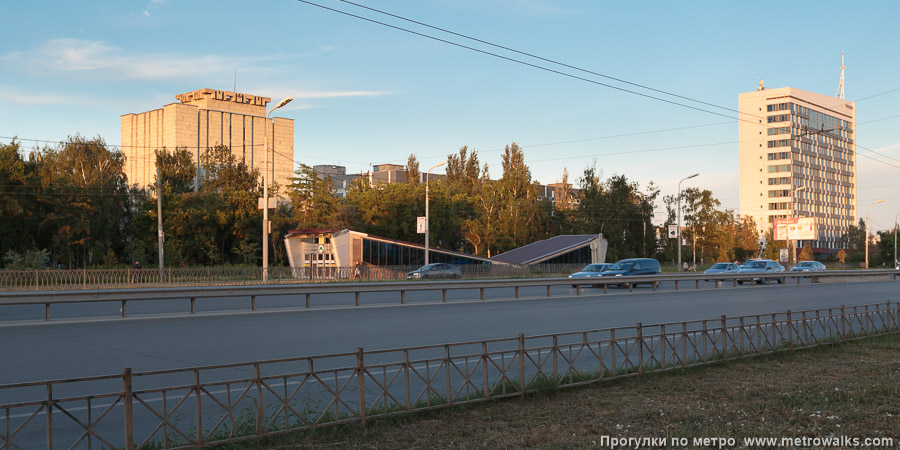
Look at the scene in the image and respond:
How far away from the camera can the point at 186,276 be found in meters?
42.8

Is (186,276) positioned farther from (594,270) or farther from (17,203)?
(594,270)

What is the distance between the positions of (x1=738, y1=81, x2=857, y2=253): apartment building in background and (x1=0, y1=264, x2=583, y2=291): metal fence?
116984mm

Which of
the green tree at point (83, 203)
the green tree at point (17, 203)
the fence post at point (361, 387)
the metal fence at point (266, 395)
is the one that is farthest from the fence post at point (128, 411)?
the green tree at point (83, 203)

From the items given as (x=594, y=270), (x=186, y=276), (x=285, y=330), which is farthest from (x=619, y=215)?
(x=285, y=330)

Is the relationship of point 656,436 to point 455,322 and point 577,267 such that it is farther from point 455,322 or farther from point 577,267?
point 577,267

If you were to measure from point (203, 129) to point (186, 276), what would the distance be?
9177 cm

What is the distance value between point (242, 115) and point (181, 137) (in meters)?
13.3

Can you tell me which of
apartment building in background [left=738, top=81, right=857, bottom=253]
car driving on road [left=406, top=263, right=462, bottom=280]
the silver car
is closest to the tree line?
car driving on road [left=406, top=263, right=462, bottom=280]

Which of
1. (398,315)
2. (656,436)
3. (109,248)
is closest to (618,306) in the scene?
(398,315)

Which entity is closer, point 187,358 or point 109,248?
point 187,358

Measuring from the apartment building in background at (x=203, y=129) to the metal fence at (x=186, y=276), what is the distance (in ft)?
259

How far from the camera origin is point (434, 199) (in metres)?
74.4

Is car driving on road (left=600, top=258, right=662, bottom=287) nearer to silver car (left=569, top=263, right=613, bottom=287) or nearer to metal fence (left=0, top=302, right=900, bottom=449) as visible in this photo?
silver car (left=569, top=263, right=613, bottom=287)

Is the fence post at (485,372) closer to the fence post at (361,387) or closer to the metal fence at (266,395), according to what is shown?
the metal fence at (266,395)
